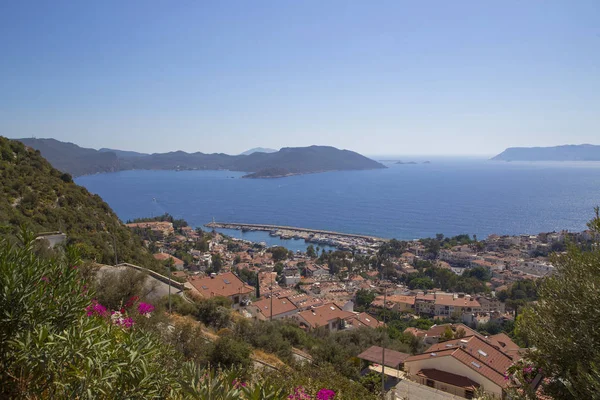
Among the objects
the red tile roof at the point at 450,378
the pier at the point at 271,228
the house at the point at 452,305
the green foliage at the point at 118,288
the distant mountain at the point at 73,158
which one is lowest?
the house at the point at 452,305

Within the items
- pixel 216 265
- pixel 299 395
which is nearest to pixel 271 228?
pixel 216 265

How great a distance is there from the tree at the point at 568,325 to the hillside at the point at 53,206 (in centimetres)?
1193

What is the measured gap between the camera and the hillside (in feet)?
48.5

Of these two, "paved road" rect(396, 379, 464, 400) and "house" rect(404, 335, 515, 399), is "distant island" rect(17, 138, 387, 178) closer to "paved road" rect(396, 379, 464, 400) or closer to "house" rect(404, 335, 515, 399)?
"house" rect(404, 335, 515, 399)

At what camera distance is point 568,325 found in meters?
3.61

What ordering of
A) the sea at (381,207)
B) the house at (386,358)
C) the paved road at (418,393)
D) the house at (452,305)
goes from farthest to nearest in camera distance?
1. the sea at (381,207)
2. the house at (452,305)
3. the house at (386,358)
4. the paved road at (418,393)

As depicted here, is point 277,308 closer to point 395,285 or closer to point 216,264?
point 216,264

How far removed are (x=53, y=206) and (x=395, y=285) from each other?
32.5 meters

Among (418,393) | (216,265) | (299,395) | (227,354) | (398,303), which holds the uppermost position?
(299,395)

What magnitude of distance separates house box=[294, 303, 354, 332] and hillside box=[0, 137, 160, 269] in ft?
25.7

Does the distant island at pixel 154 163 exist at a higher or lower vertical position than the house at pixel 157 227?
higher

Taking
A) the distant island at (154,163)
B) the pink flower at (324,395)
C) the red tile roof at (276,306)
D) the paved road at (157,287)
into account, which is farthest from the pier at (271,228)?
the distant island at (154,163)

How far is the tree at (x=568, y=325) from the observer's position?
3.23 meters

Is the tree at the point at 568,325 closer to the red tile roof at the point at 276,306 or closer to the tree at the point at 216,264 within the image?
the red tile roof at the point at 276,306
